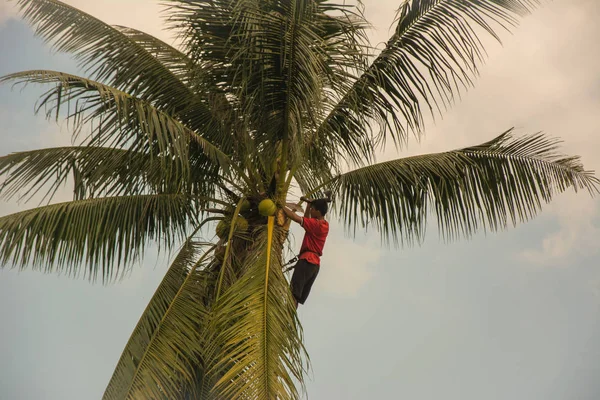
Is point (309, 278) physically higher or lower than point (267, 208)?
lower

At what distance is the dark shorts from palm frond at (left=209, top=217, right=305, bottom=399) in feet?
0.95

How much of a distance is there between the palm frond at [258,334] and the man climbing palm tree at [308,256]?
0.30 metres

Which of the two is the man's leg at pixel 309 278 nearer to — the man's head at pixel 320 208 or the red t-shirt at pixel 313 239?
the red t-shirt at pixel 313 239

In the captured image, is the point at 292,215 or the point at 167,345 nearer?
the point at 167,345

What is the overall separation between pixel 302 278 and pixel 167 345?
1.34m

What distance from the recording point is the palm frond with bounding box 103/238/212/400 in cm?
741

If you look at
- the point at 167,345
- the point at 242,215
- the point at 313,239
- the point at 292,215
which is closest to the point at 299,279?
the point at 313,239

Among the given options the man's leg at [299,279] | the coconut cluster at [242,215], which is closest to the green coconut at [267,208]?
the coconut cluster at [242,215]

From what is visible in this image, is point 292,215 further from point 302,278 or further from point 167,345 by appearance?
point 167,345

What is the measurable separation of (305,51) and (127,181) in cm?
227

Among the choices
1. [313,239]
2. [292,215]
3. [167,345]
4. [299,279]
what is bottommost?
[167,345]

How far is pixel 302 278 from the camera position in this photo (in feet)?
25.7

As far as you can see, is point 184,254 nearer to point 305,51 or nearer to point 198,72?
point 198,72

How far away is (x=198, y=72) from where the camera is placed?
327 inches
